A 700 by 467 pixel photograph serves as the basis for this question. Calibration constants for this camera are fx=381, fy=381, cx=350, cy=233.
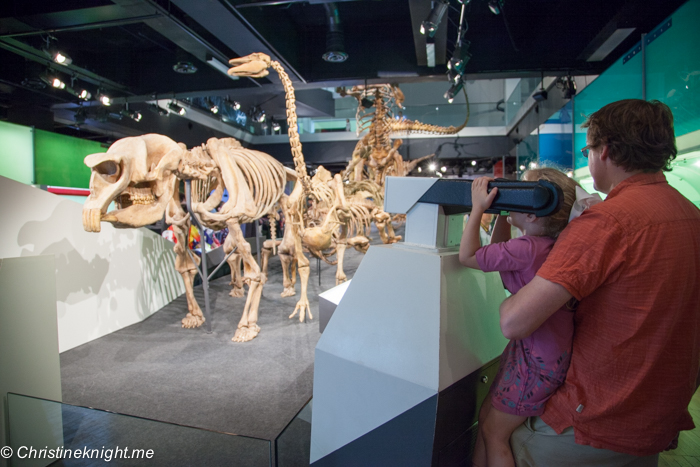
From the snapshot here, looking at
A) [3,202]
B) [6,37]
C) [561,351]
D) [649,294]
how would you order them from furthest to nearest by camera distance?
[6,37] → [3,202] → [561,351] → [649,294]

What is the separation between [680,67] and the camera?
3344 millimetres

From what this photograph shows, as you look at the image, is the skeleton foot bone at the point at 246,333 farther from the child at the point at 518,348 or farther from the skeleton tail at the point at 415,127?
the skeleton tail at the point at 415,127

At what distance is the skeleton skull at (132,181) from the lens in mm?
2961

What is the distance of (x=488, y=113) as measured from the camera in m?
11.0

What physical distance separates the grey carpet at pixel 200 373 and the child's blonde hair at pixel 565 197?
177 cm

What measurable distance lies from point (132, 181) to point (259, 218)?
1896 mm

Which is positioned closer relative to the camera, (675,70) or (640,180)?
(640,180)

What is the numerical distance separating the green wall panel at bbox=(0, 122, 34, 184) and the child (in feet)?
22.8

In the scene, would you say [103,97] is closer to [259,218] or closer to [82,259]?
[82,259]

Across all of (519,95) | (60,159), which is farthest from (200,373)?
(519,95)

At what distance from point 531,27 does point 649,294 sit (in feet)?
19.9

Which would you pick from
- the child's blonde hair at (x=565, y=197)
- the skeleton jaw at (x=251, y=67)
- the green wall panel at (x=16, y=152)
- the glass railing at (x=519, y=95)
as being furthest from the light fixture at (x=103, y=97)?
the glass railing at (x=519, y=95)

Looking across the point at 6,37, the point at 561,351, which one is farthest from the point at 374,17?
the point at 561,351

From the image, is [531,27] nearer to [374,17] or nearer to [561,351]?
[374,17]
